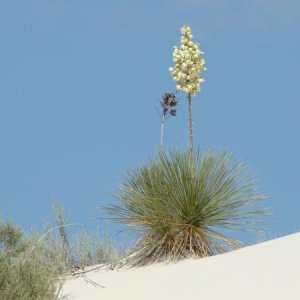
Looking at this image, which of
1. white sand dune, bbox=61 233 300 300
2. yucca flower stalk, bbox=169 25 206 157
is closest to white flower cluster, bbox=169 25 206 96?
yucca flower stalk, bbox=169 25 206 157

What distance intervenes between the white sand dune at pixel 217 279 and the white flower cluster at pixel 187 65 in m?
1.96

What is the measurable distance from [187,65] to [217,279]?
284 cm

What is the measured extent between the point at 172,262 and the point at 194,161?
3.56 ft

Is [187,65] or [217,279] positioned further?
[187,65]

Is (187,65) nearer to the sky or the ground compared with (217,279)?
nearer to the sky

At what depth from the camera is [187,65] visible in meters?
8.43

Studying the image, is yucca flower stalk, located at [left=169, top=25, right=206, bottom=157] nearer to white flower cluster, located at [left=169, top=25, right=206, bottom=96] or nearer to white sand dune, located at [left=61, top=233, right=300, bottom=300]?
white flower cluster, located at [left=169, top=25, right=206, bottom=96]

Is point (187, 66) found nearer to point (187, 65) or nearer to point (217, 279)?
point (187, 65)

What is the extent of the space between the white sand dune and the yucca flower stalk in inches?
76.9

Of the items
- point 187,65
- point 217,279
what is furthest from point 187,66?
point 217,279

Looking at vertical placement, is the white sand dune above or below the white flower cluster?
below

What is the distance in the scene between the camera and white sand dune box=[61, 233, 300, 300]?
5895 mm

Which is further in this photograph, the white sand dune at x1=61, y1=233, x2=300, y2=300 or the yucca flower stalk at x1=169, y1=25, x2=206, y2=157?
the yucca flower stalk at x1=169, y1=25, x2=206, y2=157

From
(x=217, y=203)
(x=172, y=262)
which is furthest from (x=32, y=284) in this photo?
(x=217, y=203)
